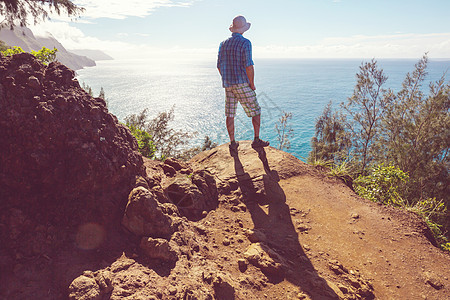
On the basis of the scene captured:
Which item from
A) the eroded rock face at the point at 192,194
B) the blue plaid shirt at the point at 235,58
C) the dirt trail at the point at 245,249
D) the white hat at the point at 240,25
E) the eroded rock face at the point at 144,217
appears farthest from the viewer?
the white hat at the point at 240,25

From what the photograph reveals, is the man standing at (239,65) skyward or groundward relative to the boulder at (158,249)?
skyward

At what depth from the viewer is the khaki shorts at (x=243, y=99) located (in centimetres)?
532

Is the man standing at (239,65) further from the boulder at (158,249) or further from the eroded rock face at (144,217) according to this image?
the boulder at (158,249)

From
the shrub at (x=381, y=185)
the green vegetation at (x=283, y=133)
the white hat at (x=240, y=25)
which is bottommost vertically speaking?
the green vegetation at (x=283, y=133)

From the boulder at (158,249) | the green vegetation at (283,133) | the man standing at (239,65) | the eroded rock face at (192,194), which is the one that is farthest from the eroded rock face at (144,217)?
the green vegetation at (283,133)

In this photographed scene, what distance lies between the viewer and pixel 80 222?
8.17ft

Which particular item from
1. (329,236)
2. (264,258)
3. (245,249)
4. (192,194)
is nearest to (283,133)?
(329,236)

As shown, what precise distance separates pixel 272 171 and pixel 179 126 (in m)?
56.1

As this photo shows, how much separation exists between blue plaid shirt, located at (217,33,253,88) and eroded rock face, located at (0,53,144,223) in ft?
9.50

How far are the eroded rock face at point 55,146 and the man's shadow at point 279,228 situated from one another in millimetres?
2170

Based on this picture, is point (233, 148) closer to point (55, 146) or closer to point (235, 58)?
point (235, 58)

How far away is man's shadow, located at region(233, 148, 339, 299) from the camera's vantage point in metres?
2.95

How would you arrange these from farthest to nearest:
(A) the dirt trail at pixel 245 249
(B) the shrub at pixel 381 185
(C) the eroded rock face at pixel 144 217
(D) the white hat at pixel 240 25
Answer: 1. (B) the shrub at pixel 381 185
2. (D) the white hat at pixel 240 25
3. (C) the eroded rock face at pixel 144 217
4. (A) the dirt trail at pixel 245 249

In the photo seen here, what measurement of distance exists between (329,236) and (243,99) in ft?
10.4
